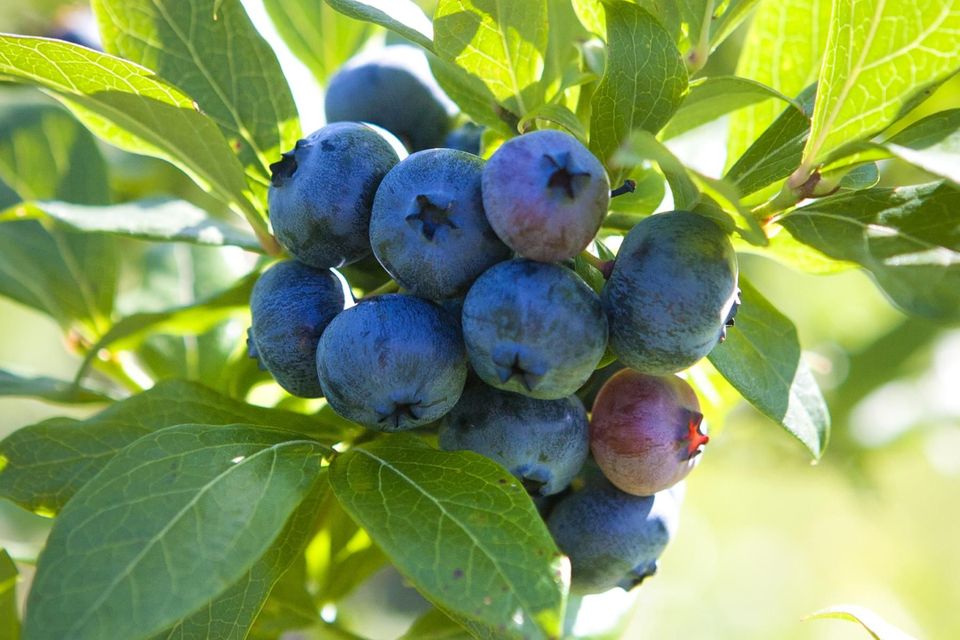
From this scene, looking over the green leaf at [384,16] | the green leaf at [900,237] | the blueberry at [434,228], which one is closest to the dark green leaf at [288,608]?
the blueberry at [434,228]

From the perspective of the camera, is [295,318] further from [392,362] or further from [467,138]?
[467,138]

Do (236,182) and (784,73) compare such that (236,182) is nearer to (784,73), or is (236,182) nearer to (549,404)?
(549,404)

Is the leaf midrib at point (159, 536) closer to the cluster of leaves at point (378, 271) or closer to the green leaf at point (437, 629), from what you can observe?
the cluster of leaves at point (378, 271)

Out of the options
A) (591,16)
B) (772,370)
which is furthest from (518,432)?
(591,16)

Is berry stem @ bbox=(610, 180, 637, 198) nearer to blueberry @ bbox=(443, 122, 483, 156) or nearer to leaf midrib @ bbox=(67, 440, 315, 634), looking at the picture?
blueberry @ bbox=(443, 122, 483, 156)

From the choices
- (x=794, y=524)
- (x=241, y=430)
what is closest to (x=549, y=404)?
(x=241, y=430)

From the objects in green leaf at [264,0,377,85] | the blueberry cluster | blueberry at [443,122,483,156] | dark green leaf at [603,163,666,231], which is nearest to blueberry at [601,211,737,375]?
the blueberry cluster

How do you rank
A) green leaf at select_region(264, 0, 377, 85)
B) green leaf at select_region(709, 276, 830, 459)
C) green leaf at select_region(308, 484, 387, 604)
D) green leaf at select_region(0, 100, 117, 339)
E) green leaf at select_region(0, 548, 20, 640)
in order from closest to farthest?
1. green leaf at select_region(709, 276, 830, 459)
2. green leaf at select_region(0, 548, 20, 640)
3. green leaf at select_region(308, 484, 387, 604)
4. green leaf at select_region(264, 0, 377, 85)
5. green leaf at select_region(0, 100, 117, 339)
